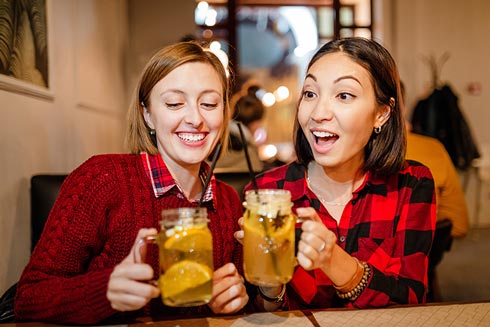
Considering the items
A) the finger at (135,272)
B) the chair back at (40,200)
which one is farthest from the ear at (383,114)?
the chair back at (40,200)

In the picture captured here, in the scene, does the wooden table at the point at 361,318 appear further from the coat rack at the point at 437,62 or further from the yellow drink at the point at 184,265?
the coat rack at the point at 437,62

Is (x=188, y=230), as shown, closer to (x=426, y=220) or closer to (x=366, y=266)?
(x=366, y=266)

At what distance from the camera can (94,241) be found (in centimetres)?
125

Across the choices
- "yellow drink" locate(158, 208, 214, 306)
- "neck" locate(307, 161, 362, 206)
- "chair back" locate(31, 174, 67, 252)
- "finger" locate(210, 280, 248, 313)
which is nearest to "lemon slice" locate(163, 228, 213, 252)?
"yellow drink" locate(158, 208, 214, 306)

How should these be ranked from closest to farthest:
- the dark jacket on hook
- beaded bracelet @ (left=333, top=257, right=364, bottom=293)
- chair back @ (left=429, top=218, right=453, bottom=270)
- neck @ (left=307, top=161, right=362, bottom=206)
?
beaded bracelet @ (left=333, top=257, right=364, bottom=293) → neck @ (left=307, top=161, right=362, bottom=206) → chair back @ (left=429, top=218, right=453, bottom=270) → the dark jacket on hook

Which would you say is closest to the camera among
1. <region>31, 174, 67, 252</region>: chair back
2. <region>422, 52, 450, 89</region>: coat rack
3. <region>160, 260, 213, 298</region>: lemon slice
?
<region>160, 260, 213, 298</region>: lemon slice

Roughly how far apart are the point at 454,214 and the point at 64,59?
2.42 metres

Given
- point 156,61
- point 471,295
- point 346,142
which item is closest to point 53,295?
point 156,61

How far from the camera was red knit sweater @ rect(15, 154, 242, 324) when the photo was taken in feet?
3.53

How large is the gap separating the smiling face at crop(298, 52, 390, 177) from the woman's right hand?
0.67 m

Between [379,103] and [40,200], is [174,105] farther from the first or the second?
[40,200]

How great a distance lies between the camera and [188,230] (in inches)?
35.9

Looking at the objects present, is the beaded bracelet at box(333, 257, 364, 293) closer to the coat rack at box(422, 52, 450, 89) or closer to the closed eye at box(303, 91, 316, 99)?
the closed eye at box(303, 91, 316, 99)

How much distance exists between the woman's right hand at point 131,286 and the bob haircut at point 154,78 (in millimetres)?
543
